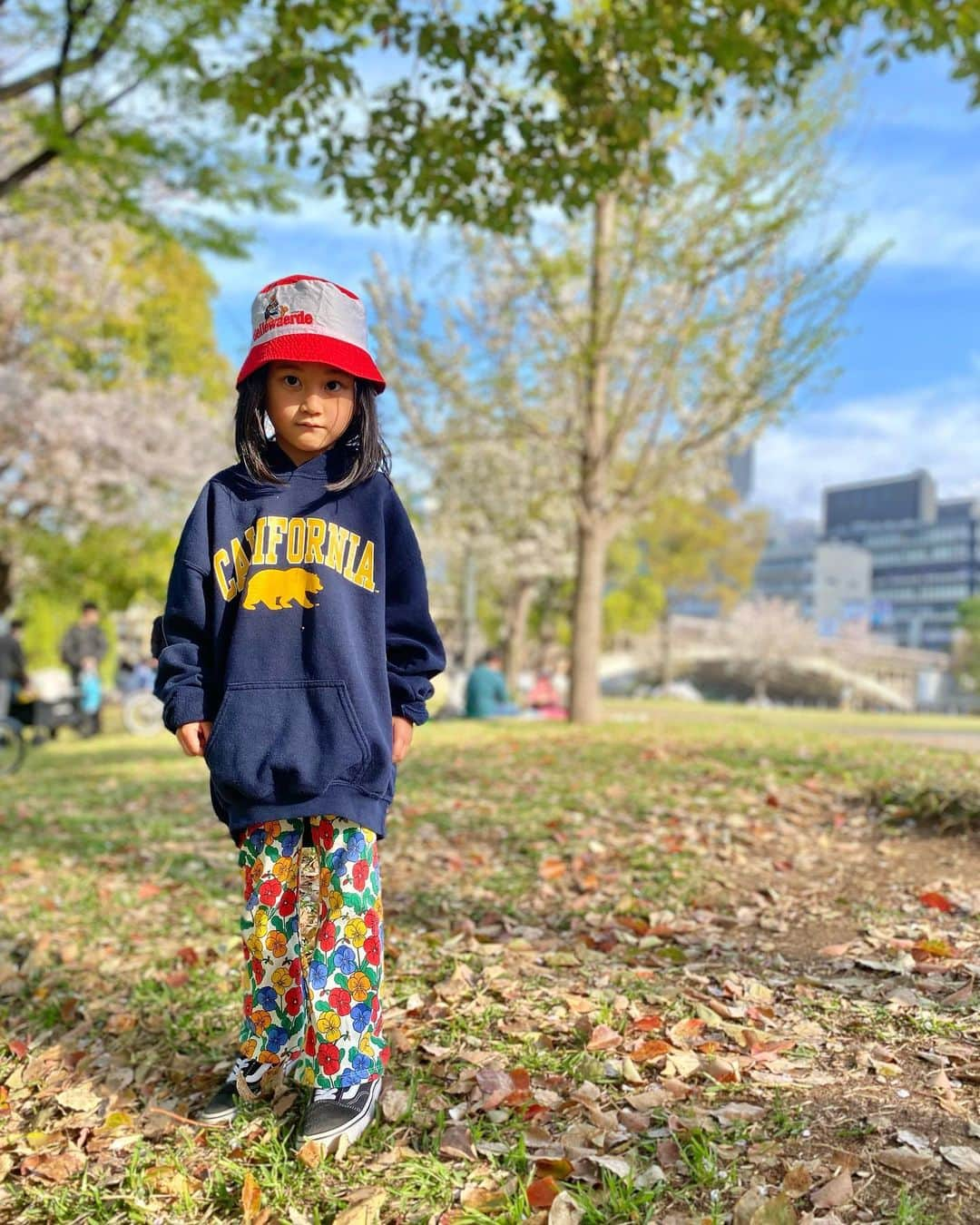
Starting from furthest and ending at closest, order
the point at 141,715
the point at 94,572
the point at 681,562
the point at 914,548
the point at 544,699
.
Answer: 1. the point at 914,548
2. the point at 681,562
3. the point at 94,572
4. the point at 544,699
5. the point at 141,715

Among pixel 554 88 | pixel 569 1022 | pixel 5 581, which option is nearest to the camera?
pixel 569 1022

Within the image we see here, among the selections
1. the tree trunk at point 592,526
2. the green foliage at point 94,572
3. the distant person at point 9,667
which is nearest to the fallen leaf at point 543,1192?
the tree trunk at point 592,526

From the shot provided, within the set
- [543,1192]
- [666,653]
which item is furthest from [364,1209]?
[666,653]

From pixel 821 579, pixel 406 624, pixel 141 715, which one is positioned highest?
pixel 821 579

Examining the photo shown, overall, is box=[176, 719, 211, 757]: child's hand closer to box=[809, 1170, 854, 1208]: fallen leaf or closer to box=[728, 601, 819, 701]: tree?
box=[809, 1170, 854, 1208]: fallen leaf

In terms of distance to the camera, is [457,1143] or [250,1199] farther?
[457,1143]

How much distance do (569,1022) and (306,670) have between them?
143 cm

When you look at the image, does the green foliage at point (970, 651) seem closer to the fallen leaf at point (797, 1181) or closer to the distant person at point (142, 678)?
the distant person at point (142, 678)

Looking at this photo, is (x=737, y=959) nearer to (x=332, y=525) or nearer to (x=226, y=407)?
(x=332, y=525)

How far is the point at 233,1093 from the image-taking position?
266cm

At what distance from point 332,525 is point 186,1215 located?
1605 mm

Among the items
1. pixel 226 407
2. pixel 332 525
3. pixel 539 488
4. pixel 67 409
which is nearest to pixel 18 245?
pixel 67 409

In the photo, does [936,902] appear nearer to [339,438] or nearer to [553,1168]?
[553,1168]

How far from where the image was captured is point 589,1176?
2254mm
